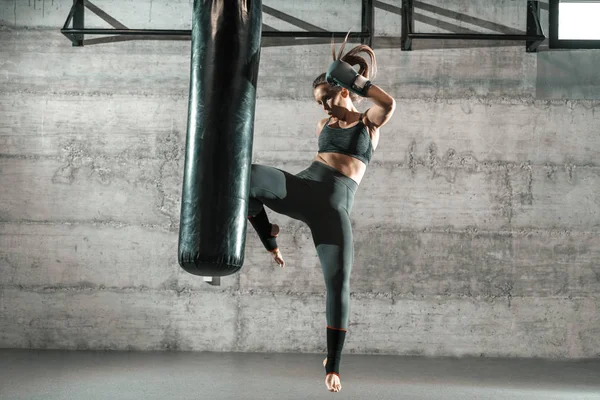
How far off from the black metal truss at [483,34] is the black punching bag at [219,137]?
128 inches

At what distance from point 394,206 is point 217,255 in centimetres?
362

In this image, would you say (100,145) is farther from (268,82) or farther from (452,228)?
(452,228)

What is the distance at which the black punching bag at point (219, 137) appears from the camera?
2.88 metres

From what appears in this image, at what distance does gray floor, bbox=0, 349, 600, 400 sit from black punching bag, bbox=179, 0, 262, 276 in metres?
1.68

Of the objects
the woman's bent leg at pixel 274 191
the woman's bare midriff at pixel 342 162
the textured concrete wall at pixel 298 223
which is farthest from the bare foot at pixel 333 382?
the textured concrete wall at pixel 298 223

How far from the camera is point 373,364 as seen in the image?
5695mm

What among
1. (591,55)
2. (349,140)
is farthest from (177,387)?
(591,55)

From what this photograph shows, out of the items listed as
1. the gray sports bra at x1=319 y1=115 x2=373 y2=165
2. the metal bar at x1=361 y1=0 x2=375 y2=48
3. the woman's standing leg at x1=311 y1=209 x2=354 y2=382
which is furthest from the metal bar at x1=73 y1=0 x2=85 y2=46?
the woman's standing leg at x1=311 y1=209 x2=354 y2=382

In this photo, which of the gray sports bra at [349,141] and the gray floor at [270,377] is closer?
the gray sports bra at [349,141]

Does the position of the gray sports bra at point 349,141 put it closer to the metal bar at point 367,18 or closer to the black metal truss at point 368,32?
the black metal truss at point 368,32

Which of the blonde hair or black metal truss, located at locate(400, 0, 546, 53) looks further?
black metal truss, located at locate(400, 0, 546, 53)

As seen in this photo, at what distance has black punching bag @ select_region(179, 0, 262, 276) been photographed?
9.43ft

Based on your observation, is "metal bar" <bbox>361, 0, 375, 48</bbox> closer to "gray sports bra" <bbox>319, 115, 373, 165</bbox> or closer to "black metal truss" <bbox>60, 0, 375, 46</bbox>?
"black metal truss" <bbox>60, 0, 375, 46</bbox>

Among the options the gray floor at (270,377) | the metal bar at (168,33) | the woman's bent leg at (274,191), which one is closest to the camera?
the woman's bent leg at (274,191)
